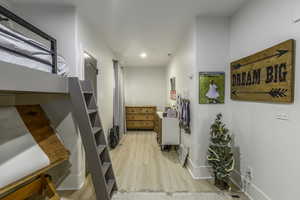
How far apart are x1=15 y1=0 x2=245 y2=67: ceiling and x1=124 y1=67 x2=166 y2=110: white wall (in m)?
2.95

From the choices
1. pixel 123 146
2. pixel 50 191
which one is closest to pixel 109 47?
pixel 123 146

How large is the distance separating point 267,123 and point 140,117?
4.81 m

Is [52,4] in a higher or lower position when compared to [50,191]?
higher

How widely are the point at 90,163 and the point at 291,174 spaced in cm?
202

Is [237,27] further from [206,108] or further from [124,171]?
[124,171]

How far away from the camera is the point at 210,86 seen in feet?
8.75

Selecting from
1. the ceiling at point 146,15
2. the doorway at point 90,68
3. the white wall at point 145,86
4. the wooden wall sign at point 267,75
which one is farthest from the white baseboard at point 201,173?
the white wall at point 145,86

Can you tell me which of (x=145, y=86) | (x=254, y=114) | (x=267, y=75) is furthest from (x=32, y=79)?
(x=145, y=86)

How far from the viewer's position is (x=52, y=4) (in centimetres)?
235

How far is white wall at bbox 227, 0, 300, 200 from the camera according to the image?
5.18ft

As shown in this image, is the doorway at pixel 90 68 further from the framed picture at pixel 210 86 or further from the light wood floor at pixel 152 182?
the framed picture at pixel 210 86

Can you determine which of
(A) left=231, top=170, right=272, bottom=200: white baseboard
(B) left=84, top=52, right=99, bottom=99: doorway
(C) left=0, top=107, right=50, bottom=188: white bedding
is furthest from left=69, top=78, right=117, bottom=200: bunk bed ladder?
(A) left=231, top=170, right=272, bottom=200: white baseboard

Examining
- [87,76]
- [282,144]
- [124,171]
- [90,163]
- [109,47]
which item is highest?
[109,47]

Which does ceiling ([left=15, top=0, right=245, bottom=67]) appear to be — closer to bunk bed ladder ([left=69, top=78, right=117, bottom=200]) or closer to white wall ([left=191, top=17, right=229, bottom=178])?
white wall ([left=191, top=17, right=229, bottom=178])
